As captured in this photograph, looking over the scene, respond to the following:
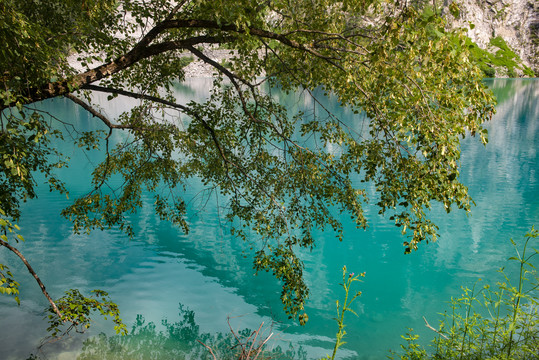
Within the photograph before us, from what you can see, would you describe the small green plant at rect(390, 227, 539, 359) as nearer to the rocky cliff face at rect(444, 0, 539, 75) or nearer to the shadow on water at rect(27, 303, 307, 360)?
the shadow on water at rect(27, 303, 307, 360)

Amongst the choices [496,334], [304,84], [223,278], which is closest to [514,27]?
[223,278]

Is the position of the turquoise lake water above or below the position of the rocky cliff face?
below

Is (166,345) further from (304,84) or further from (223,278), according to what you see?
(304,84)

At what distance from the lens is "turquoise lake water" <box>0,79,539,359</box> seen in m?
10.2

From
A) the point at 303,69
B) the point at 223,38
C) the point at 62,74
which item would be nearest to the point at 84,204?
the point at 62,74

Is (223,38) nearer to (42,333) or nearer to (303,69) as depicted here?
(303,69)

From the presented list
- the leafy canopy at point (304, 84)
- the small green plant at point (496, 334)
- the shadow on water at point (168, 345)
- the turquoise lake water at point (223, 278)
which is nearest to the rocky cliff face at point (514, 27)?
the turquoise lake water at point (223, 278)

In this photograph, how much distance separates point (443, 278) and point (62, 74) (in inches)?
471

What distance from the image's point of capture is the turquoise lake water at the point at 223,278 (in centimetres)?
1016

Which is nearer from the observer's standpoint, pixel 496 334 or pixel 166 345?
pixel 496 334

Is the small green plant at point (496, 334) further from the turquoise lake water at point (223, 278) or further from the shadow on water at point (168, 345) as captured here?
the shadow on water at point (168, 345)

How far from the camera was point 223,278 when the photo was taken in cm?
1360

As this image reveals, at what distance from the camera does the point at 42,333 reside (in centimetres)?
1018

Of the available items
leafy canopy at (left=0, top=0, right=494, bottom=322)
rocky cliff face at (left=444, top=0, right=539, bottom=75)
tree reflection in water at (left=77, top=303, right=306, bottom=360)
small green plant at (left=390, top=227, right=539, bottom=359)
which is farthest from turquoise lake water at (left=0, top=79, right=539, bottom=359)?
rocky cliff face at (left=444, top=0, right=539, bottom=75)
